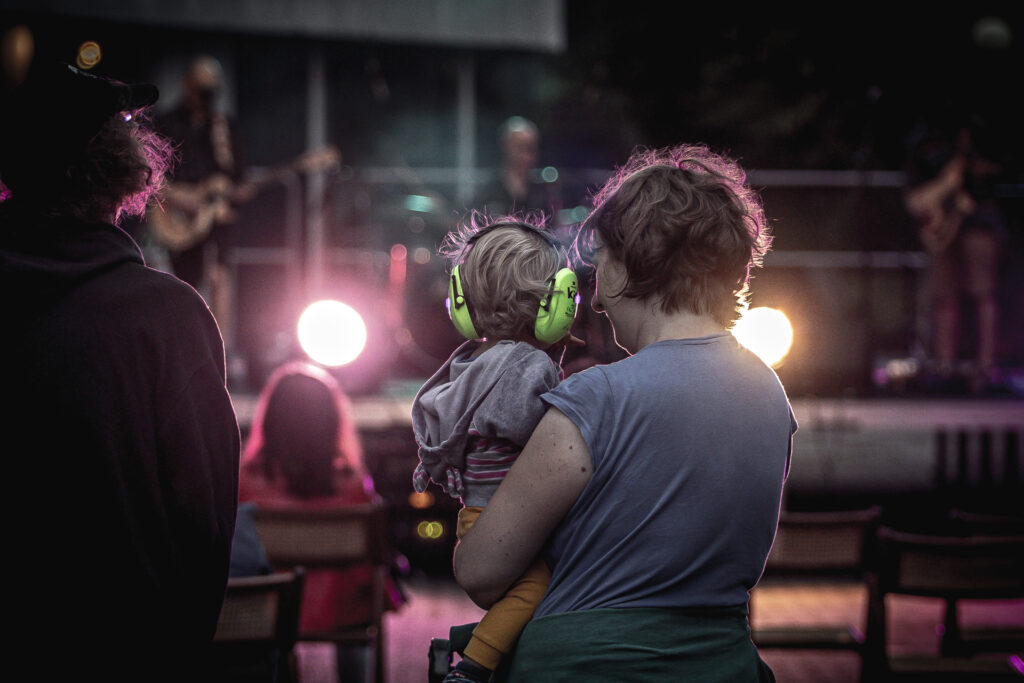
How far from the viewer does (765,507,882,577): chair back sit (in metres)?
3.16

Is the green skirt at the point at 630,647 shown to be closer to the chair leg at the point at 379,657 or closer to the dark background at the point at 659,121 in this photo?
the dark background at the point at 659,121

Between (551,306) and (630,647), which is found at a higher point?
(551,306)

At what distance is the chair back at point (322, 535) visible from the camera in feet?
10.5

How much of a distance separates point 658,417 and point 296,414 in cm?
244

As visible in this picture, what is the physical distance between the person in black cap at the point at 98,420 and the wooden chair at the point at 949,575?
2308mm

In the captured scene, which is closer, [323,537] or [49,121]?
[49,121]

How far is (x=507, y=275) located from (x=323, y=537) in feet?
6.74

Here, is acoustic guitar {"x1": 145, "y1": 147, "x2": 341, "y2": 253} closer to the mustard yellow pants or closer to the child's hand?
the child's hand

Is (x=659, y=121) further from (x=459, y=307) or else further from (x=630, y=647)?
(x=630, y=647)

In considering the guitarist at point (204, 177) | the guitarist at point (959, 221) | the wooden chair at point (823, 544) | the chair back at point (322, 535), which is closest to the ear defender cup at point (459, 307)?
the chair back at point (322, 535)

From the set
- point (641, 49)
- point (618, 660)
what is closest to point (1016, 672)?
point (618, 660)

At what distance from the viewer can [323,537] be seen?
323 cm

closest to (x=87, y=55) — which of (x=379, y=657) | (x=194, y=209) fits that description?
(x=379, y=657)

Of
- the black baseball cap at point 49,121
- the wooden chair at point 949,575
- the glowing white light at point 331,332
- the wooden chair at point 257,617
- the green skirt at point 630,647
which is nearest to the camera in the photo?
the green skirt at point 630,647
